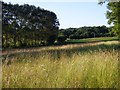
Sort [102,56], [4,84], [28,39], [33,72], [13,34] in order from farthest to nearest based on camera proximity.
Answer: [28,39]
[13,34]
[102,56]
[33,72]
[4,84]

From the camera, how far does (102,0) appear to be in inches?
1040

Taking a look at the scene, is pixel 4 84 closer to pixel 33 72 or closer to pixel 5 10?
pixel 33 72

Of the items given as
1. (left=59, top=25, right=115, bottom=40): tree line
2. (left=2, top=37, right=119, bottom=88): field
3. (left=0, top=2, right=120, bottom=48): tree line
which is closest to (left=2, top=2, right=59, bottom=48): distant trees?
(left=0, top=2, right=120, bottom=48): tree line

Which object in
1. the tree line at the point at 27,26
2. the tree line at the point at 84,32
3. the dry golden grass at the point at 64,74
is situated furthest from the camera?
the tree line at the point at 84,32

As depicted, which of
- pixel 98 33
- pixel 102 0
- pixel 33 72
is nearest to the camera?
pixel 33 72

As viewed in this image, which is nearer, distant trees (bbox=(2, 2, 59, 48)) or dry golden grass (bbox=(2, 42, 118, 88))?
dry golden grass (bbox=(2, 42, 118, 88))

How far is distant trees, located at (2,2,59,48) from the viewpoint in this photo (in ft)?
166

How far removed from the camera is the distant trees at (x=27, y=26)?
166ft

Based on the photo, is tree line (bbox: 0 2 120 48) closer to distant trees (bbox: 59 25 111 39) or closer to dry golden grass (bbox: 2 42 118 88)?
distant trees (bbox: 59 25 111 39)

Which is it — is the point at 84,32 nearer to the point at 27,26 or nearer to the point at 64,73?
the point at 27,26

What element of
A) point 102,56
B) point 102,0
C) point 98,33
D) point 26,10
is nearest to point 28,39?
point 26,10

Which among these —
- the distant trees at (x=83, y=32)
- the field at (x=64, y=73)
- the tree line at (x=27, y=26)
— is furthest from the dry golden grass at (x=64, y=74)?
the distant trees at (x=83, y=32)

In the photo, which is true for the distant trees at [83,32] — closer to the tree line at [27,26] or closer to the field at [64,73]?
the tree line at [27,26]

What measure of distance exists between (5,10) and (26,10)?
6621 millimetres
